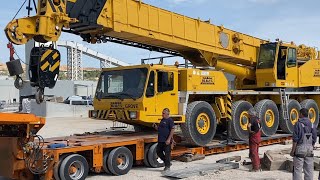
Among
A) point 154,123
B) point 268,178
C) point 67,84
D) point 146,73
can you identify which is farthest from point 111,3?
point 67,84

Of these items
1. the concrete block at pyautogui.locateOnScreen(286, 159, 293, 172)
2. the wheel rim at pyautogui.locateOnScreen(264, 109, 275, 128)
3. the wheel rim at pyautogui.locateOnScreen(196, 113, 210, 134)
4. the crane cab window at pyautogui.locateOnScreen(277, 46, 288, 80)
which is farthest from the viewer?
the crane cab window at pyautogui.locateOnScreen(277, 46, 288, 80)

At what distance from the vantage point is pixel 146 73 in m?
10.7

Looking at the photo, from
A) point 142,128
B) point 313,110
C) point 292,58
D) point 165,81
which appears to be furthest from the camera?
point 313,110

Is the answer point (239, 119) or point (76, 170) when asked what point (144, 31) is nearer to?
point (76, 170)

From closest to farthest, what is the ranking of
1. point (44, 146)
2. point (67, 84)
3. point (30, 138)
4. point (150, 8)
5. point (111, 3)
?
point (30, 138)
point (44, 146)
point (111, 3)
point (150, 8)
point (67, 84)

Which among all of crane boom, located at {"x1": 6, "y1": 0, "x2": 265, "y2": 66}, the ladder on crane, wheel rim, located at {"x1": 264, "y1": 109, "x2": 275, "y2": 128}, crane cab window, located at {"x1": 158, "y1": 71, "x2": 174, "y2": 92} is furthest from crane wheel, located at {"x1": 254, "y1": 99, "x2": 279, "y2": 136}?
crane cab window, located at {"x1": 158, "y1": 71, "x2": 174, "y2": 92}

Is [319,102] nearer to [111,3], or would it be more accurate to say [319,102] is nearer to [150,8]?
[150,8]

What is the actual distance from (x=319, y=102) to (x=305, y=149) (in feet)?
34.2

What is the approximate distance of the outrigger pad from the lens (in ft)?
26.8

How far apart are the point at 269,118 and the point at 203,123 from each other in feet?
11.4

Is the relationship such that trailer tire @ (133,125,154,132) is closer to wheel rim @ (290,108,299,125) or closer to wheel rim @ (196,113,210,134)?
wheel rim @ (196,113,210,134)

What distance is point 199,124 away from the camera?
1166cm

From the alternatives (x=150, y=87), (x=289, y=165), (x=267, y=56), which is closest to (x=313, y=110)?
(x=267, y=56)

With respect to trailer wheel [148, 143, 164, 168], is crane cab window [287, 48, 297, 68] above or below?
above
